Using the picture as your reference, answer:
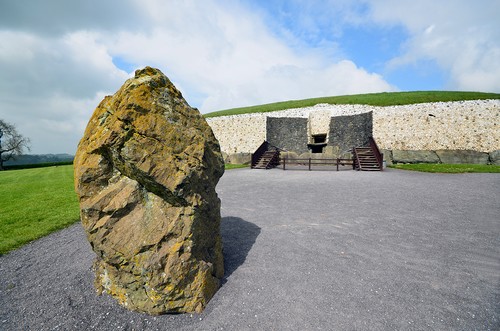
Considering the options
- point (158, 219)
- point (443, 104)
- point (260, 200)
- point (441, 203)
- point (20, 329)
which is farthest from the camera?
point (443, 104)

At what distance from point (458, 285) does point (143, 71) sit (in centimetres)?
691

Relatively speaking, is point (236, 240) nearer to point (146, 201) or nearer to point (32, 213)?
point (146, 201)

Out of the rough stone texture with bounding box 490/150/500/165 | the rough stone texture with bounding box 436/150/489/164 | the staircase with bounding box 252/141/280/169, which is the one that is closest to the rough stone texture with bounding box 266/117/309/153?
the staircase with bounding box 252/141/280/169

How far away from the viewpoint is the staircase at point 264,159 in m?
22.2

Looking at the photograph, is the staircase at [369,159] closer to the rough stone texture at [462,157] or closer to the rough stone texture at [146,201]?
the rough stone texture at [462,157]

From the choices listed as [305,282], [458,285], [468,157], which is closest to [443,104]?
[468,157]

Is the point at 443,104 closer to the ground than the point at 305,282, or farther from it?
farther from it

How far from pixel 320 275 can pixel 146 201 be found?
3525 millimetres

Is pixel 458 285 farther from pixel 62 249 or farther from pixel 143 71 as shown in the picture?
pixel 62 249

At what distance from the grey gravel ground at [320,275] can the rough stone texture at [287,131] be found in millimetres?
21306

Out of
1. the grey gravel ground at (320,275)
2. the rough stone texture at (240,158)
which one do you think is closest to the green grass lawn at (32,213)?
the grey gravel ground at (320,275)

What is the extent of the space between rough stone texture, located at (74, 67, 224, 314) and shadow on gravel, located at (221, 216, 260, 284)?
32.4 inches

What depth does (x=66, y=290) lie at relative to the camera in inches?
172

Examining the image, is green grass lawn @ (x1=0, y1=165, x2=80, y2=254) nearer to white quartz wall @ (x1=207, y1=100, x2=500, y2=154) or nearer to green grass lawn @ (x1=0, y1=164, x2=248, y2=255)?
green grass lawn @ (x1=0, y1=164, x2=248, y2=255)
